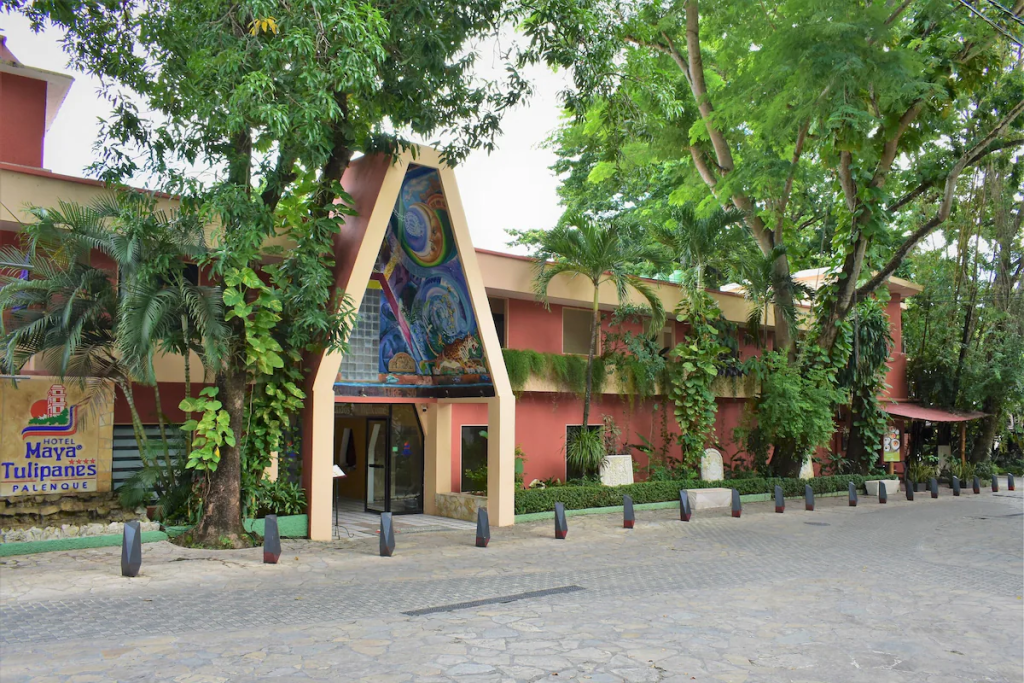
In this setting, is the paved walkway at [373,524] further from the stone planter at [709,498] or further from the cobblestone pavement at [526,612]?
the stone planter at [709,498]

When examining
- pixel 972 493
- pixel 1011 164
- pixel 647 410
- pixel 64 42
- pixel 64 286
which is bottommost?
pixel 972 493

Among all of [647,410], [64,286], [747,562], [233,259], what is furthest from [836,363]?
[64,286]

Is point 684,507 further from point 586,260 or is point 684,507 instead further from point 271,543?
point 271,543

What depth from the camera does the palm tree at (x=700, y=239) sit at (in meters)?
20.0

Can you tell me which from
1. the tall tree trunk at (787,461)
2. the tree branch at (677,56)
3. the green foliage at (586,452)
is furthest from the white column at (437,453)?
the tree branch at (677,56)

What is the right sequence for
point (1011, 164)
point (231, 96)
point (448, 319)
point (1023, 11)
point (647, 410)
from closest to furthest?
point (231, 96), point (448, 319), point (1023, 11), point (647, 410), point (1011, 164)

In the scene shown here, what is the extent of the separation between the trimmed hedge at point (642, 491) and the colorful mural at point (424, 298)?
3.19 meters

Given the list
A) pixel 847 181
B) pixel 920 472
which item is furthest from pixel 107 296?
pixel 920 472

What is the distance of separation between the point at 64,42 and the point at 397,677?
1097 cm

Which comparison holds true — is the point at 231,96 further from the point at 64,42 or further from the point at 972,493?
the point at 972,493

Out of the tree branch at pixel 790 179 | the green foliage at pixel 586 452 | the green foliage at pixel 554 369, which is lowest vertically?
the green foliage at pixel 586 452

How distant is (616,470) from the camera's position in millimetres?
19422

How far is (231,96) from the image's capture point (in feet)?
34.1

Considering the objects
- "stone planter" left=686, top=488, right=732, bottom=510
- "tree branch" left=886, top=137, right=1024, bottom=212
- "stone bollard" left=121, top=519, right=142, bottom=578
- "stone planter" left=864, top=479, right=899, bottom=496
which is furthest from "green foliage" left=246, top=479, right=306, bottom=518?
"stone planter" left=864, top=479, right=899, bottom=496
